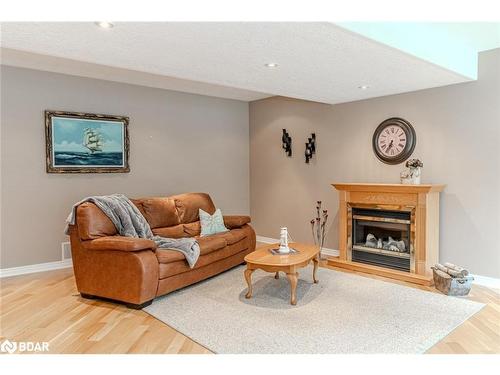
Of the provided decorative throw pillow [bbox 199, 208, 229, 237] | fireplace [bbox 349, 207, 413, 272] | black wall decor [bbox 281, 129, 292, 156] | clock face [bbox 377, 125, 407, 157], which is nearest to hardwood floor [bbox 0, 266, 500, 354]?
fireplace [bbox 349, 207, 413, 272]

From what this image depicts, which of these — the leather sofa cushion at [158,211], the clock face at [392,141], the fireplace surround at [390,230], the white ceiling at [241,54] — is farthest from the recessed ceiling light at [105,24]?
the clock face at [392,141]

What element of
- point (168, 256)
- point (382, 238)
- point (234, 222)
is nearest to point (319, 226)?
point (382, 238)

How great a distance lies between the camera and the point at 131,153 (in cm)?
509

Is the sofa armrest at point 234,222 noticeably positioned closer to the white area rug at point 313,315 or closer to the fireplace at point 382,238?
the white area rug at point 313,315

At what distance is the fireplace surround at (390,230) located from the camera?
3992mm

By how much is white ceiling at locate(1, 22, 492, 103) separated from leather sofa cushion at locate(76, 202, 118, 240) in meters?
1.40

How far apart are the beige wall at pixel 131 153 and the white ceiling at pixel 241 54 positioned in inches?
18.2

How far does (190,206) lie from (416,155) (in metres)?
2.97

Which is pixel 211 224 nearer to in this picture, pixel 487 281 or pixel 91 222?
pixel 91 222
